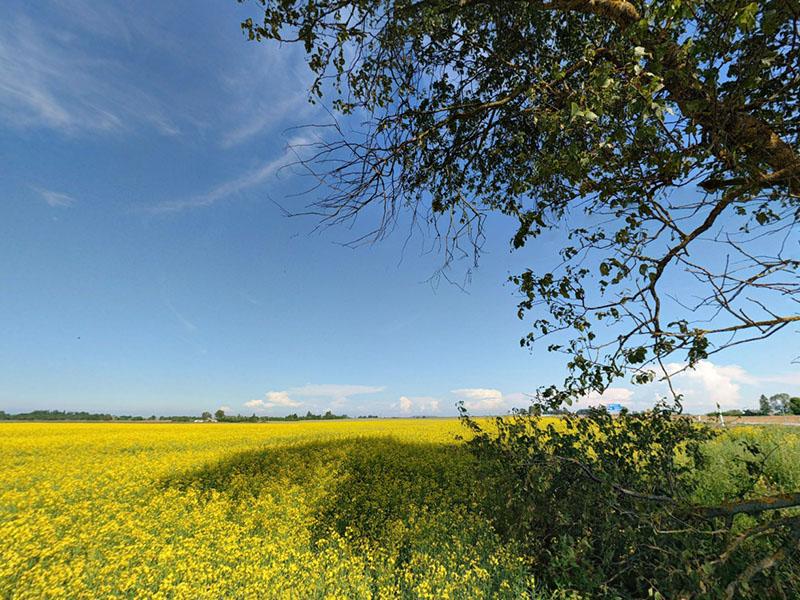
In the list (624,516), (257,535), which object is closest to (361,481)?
(257,535)

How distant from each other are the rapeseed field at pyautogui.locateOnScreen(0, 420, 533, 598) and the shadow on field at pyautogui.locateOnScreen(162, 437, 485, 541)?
0.04m

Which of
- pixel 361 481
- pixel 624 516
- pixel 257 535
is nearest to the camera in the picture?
pixel 624 516

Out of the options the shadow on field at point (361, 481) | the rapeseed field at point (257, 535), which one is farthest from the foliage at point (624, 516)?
the shadow on field at point (361, 481)

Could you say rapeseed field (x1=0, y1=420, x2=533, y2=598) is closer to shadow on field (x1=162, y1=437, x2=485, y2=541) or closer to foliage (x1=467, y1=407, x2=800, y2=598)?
shadow on field (x1=162, y1=437, x2=485, y2=541)

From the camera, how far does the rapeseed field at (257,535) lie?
12.5 feet

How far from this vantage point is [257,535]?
5062 mm

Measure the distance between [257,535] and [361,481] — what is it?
3.23 m

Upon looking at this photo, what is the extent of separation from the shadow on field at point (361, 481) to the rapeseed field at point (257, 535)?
0.04 m

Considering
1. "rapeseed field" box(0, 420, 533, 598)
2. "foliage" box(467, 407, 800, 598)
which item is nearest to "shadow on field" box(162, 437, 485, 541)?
"rapeseed field" box(0, 420, 533, 598)

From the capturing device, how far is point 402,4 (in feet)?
11.1

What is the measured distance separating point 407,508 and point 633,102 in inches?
245

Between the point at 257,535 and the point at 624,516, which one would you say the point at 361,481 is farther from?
the point at 624,516

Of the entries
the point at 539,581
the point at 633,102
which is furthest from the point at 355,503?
the point at 633,102

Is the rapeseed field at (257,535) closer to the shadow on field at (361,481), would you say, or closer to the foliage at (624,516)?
the shadow on field at (361,481)
